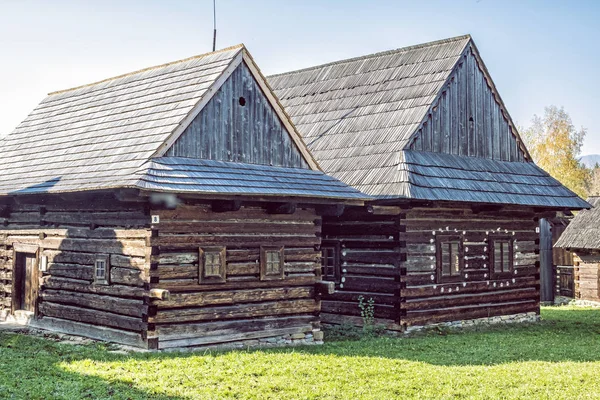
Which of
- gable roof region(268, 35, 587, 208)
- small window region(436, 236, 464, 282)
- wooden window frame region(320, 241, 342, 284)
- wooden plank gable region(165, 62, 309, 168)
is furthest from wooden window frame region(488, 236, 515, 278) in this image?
wooden plank gable region(165, 62, 309, 168)

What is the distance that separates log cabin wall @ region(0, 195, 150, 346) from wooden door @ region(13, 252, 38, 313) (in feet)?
0.54

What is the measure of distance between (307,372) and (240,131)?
5.30 metres

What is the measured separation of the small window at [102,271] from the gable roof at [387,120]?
5.77 metres

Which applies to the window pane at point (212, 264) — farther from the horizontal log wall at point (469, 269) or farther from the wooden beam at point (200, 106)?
the horizontal log wall at point (469, 269)

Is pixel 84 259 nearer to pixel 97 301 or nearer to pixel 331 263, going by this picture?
pixel 97 301

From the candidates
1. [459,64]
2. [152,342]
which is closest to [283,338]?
[152,342]

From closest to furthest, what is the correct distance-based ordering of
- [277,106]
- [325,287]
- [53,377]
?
[53,377], [325,287], [277,106]

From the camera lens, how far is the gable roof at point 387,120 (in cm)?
1772

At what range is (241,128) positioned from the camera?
1523 centimetres

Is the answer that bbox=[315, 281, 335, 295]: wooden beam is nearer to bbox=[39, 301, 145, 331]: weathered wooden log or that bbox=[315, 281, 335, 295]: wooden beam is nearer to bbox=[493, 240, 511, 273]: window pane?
bbox=[39, 301, 145, 331]: weathered wooden log

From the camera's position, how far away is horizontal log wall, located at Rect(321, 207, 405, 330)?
57.0 ft

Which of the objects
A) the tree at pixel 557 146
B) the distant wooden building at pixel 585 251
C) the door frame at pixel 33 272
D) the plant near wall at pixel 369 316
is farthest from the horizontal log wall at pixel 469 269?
the tree at pixel 557 146

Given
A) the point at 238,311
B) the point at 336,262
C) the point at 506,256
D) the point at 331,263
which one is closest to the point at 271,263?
the point at 238,311

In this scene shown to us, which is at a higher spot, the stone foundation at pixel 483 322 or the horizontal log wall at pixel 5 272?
the horizontal log wall at pixel 5 272
